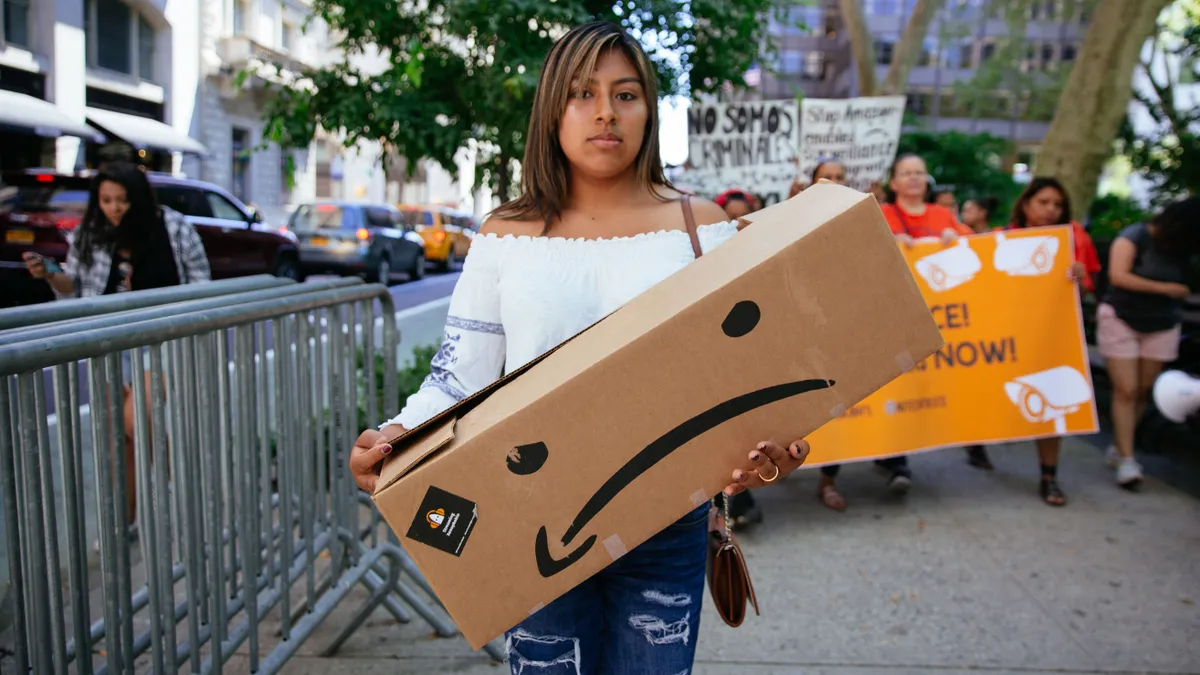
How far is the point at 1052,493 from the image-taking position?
5.06 meters

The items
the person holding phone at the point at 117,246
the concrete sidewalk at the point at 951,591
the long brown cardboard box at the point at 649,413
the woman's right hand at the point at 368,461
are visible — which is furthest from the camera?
the person holding phone at the point at 117,246

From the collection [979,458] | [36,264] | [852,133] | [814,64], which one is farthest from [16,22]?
[814,64]

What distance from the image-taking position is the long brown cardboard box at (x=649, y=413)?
1.41 m

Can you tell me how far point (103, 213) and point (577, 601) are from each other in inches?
142

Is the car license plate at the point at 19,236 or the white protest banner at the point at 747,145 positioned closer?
the white protest banner at the point at 747,145

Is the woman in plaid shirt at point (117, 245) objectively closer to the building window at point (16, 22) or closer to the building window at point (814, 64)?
the building window at point (16, 22)

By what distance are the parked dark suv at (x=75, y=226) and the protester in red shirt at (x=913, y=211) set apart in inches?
220

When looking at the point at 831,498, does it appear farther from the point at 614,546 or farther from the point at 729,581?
the point at 614,546

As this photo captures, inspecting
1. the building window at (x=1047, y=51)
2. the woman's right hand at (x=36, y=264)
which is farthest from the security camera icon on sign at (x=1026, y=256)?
the building window at (x=1047, y=51)

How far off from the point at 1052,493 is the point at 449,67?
4189 mm

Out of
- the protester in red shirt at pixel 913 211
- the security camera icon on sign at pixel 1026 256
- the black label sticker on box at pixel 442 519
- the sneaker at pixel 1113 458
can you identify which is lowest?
the sneaker at pixel 1113 458

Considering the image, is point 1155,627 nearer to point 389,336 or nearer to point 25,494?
point 389,336

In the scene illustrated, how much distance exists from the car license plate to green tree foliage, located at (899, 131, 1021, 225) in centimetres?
1894

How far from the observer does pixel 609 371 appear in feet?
4.59
